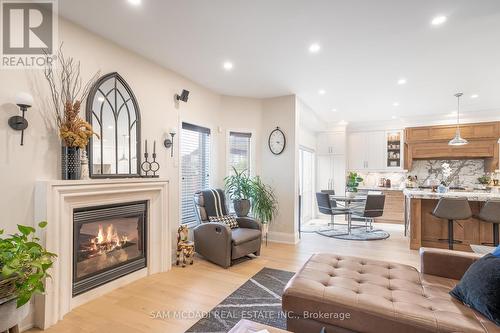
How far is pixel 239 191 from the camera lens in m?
4.56

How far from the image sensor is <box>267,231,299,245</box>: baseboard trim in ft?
15.7

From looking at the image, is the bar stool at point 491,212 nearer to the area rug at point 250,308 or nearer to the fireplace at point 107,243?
the area rug at point 250,308

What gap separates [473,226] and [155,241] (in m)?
4.90

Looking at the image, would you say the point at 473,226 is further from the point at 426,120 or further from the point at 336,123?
the point at 336,123

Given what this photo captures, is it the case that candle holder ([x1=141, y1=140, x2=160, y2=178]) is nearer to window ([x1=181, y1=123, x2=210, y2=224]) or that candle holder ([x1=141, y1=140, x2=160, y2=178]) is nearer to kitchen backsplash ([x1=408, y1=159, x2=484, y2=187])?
window ([x1=181, y1=123, x2=210, y2=224])

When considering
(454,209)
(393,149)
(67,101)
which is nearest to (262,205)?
(454,209)

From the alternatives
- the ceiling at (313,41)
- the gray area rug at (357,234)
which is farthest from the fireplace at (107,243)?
the gray area rug at (357,234)

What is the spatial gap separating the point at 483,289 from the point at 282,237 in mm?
3433

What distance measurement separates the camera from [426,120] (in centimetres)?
673

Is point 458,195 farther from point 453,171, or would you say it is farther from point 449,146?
point 453,171

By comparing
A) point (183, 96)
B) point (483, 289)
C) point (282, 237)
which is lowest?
point (282, 237)

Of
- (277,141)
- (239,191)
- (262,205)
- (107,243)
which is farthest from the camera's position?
(277,141)

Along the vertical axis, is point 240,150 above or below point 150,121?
below

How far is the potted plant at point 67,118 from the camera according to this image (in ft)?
7.92
